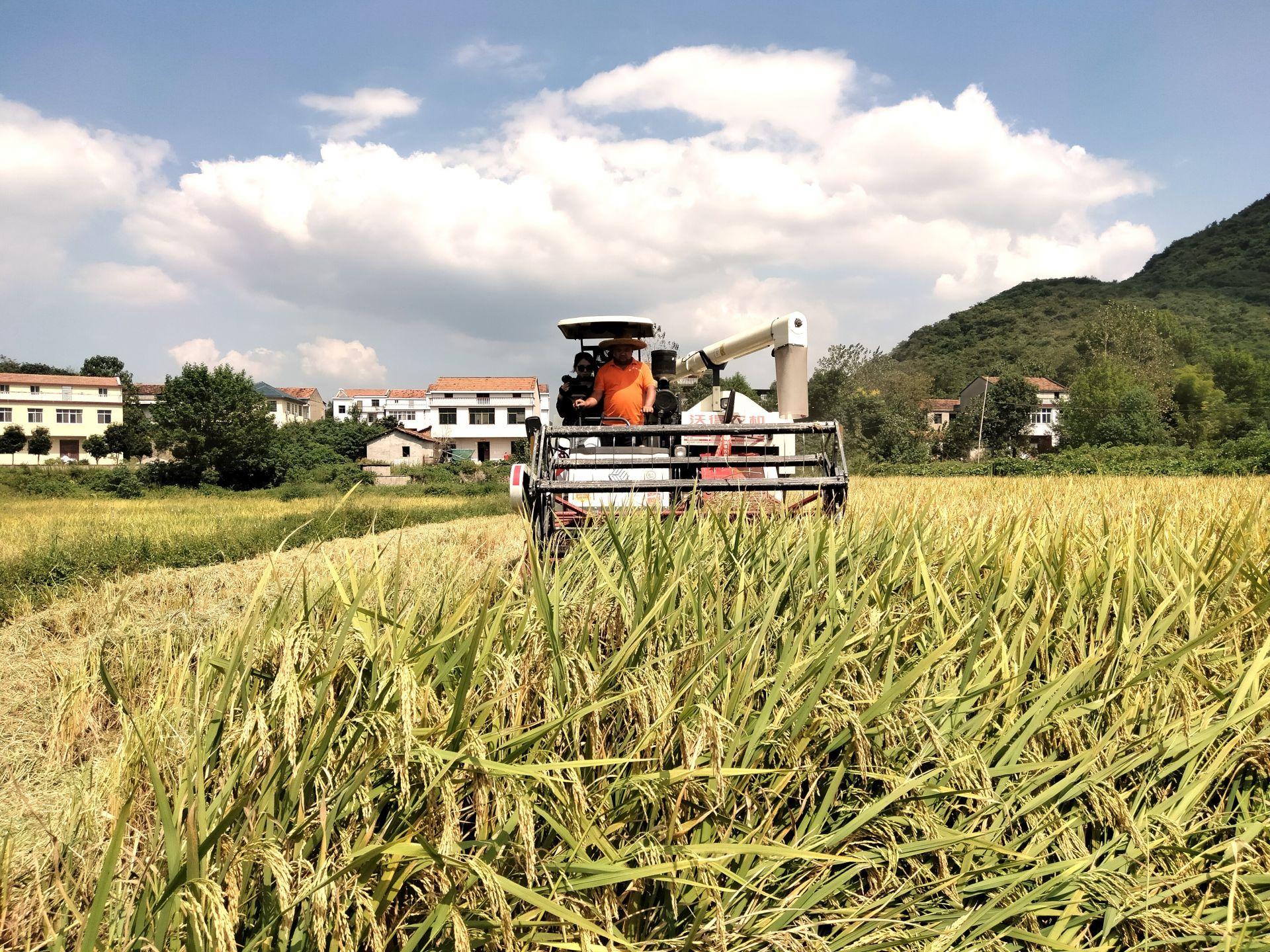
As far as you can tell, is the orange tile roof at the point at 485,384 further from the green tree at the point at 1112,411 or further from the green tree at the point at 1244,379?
the green tree at the point at 1244,379

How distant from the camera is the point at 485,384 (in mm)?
72875

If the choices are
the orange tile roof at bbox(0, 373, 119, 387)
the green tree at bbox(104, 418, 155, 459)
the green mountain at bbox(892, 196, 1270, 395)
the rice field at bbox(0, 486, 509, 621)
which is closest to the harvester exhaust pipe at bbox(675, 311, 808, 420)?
the rice field at bbox(0, 486, 509, 621)

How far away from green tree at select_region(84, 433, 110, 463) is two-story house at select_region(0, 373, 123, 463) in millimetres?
2228

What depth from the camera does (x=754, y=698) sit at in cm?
242

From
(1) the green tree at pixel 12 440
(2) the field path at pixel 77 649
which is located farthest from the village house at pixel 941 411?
(1) the green tree at pixel 12 440

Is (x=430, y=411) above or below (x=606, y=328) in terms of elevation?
above

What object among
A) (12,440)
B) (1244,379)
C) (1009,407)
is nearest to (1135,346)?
(1244,379)

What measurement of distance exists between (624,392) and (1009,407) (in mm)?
61187

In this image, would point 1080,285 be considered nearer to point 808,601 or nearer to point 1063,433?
point 1063,433

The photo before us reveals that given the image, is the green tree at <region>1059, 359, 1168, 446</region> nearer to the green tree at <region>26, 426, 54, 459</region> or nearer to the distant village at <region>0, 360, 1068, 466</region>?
the distant village at <region>0, 360, 1068, 466</region>

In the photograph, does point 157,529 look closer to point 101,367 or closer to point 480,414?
point 480,414

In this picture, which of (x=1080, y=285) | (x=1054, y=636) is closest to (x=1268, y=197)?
(x=1080, y=285)

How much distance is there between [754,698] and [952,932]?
787mm

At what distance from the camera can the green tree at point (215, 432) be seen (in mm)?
41781
